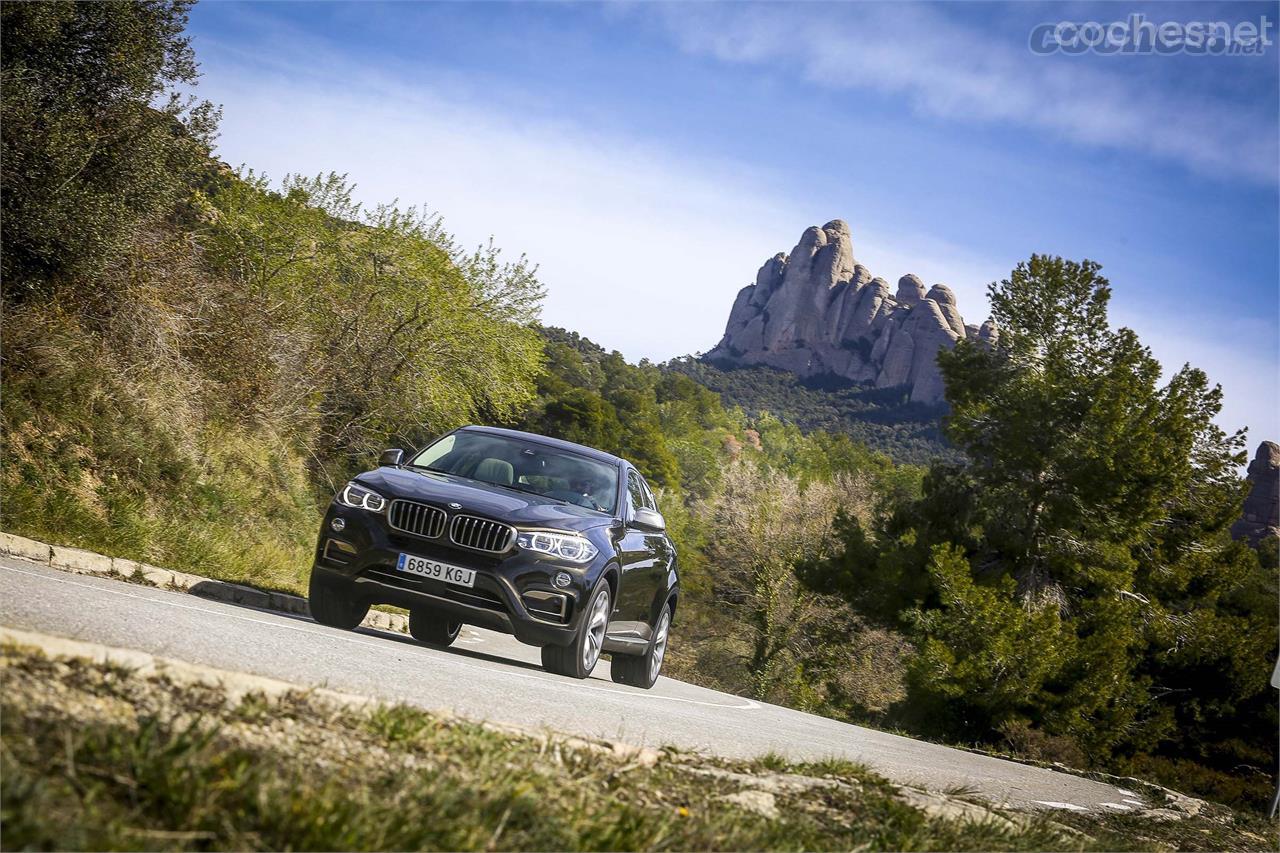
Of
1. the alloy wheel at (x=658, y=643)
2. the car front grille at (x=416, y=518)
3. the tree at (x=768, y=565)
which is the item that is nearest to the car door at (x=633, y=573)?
the alloy wheel at (x=658, y=643)

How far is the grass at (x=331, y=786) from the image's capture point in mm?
2842

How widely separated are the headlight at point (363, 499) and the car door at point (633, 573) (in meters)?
1.99

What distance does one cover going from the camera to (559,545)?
905 cm

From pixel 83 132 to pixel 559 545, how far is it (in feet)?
31.5

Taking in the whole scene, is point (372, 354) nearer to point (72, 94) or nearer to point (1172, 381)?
point (72, 94)

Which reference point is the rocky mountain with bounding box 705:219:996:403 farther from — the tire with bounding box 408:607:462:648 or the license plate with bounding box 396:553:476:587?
the license plate with bounding box 396:553:476:587

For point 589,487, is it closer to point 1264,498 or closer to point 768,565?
point 768,565

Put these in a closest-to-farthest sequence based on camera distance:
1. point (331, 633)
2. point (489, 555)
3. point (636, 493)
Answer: point (331, 633), point (489, 555), point (636, 493)

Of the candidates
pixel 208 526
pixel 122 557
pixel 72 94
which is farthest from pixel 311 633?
pixel 72 94

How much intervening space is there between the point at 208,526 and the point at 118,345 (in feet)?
11.9

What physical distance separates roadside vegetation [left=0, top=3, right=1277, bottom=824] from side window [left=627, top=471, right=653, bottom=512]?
4748 mm

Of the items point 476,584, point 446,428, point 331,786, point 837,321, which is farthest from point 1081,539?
point 837,321

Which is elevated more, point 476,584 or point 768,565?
point 476,584

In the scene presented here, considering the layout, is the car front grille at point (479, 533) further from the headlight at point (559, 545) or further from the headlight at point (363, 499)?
the headlight at point (363, 499)
